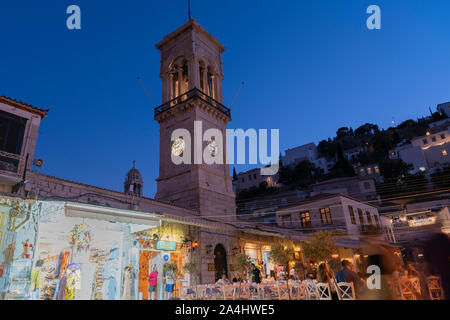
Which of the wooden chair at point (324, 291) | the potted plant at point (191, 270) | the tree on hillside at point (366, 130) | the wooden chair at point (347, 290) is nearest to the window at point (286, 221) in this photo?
the potted plant at point (191, 270)

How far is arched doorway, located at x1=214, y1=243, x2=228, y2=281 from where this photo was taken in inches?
687

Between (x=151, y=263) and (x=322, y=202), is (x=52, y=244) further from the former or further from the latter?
(x=322, y=202)

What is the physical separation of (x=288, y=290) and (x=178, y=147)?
14.7m

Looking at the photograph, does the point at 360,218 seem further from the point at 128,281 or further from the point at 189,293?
the point at 128,281

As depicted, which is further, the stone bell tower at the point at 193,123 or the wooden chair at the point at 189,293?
the stone bell tower at the point at 193,123

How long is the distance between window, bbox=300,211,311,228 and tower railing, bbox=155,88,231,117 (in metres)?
12.4

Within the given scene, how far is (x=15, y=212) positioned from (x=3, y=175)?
4.79 ft

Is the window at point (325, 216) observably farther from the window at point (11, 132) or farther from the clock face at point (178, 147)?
the window at point (11, 132)

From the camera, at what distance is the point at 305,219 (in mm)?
28875

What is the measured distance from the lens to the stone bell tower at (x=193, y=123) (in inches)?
814

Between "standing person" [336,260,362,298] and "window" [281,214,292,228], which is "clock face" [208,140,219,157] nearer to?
"window" [281,214,292,228]

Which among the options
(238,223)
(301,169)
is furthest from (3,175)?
(301,169)

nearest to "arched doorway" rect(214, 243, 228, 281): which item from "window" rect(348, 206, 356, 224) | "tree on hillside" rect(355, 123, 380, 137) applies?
"window" rect(348, 206, 356, 224)

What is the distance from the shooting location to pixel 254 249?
19984mm
